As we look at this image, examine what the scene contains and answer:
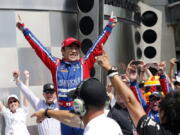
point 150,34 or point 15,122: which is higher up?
point 150,34

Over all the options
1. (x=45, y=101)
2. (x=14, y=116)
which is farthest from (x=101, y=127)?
(x=14, y=116)

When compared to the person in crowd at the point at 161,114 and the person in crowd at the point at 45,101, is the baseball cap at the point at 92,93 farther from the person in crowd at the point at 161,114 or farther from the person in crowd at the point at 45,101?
the person in crowd at the point at 45,101

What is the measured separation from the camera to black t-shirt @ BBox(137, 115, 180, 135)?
2580mm

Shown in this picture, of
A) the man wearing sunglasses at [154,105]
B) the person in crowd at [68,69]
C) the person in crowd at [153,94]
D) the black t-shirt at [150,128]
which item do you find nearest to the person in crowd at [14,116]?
the person in crowd at [68,69]

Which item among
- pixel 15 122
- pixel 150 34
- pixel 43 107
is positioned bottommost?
pixel 15 122

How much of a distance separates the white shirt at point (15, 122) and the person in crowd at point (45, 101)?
0.85 ft

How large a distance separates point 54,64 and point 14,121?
5.36 ft

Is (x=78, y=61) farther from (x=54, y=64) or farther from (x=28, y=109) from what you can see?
(x=28, y=109)

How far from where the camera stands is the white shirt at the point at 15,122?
20.5ft

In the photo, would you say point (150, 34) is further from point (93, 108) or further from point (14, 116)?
point (93, 108)

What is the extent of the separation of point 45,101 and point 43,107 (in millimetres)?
143

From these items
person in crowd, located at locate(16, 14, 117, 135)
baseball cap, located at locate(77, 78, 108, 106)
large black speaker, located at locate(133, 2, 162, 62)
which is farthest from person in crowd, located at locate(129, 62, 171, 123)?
large black speaker, located at locate(133, 2, 162, 62)

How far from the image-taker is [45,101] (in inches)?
244

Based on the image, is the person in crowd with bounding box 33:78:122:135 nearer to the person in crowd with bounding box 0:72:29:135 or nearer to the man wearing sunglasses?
the man wearing sunglasses
